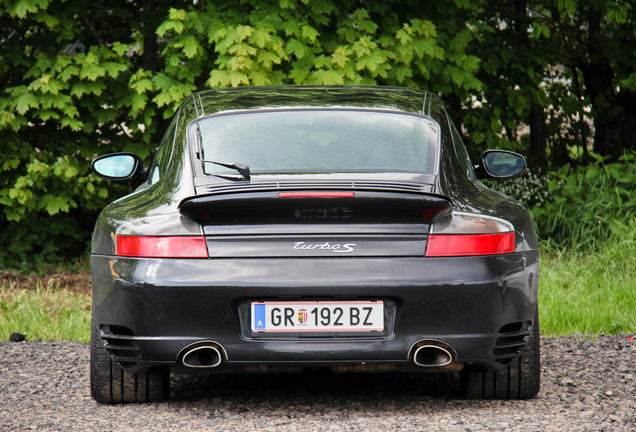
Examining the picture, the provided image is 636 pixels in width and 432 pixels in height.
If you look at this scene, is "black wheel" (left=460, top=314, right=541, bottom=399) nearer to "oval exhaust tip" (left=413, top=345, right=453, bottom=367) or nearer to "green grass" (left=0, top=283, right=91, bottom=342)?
"oval exhaust tip" (left=413, top=345, right=453, bottom=367)

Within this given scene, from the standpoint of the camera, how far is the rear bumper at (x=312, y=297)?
3184mm

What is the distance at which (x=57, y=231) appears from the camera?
30.5 ft

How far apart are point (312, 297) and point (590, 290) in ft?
13.4

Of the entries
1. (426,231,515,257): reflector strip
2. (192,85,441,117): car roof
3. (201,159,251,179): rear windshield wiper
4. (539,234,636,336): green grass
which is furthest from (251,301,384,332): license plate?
(539,234,636,336): green grass

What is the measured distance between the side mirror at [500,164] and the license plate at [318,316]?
1536 mm

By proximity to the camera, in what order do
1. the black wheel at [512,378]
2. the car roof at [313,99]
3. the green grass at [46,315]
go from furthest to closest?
the green grass at [46,315], the car roof at [313,99], the black wheel at [512,378]

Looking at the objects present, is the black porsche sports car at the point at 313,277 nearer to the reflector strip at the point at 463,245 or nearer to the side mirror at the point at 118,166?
the reflector strip at the point at 463,245

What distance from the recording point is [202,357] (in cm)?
334

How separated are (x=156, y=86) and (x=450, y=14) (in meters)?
3.31

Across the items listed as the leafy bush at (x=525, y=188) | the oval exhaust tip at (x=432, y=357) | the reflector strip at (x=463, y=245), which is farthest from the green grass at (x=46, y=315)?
the leafy bush at (x=525, y=188)

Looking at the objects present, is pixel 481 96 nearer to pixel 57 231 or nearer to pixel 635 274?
pixel 635 274

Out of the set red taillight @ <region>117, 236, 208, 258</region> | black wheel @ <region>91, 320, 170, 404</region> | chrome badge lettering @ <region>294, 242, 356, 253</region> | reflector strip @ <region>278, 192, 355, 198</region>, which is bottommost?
black wheel @ <region>91, 320, 170, 404</region>

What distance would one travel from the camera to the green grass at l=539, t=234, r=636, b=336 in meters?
5.59

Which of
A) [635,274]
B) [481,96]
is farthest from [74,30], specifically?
[635,274]
